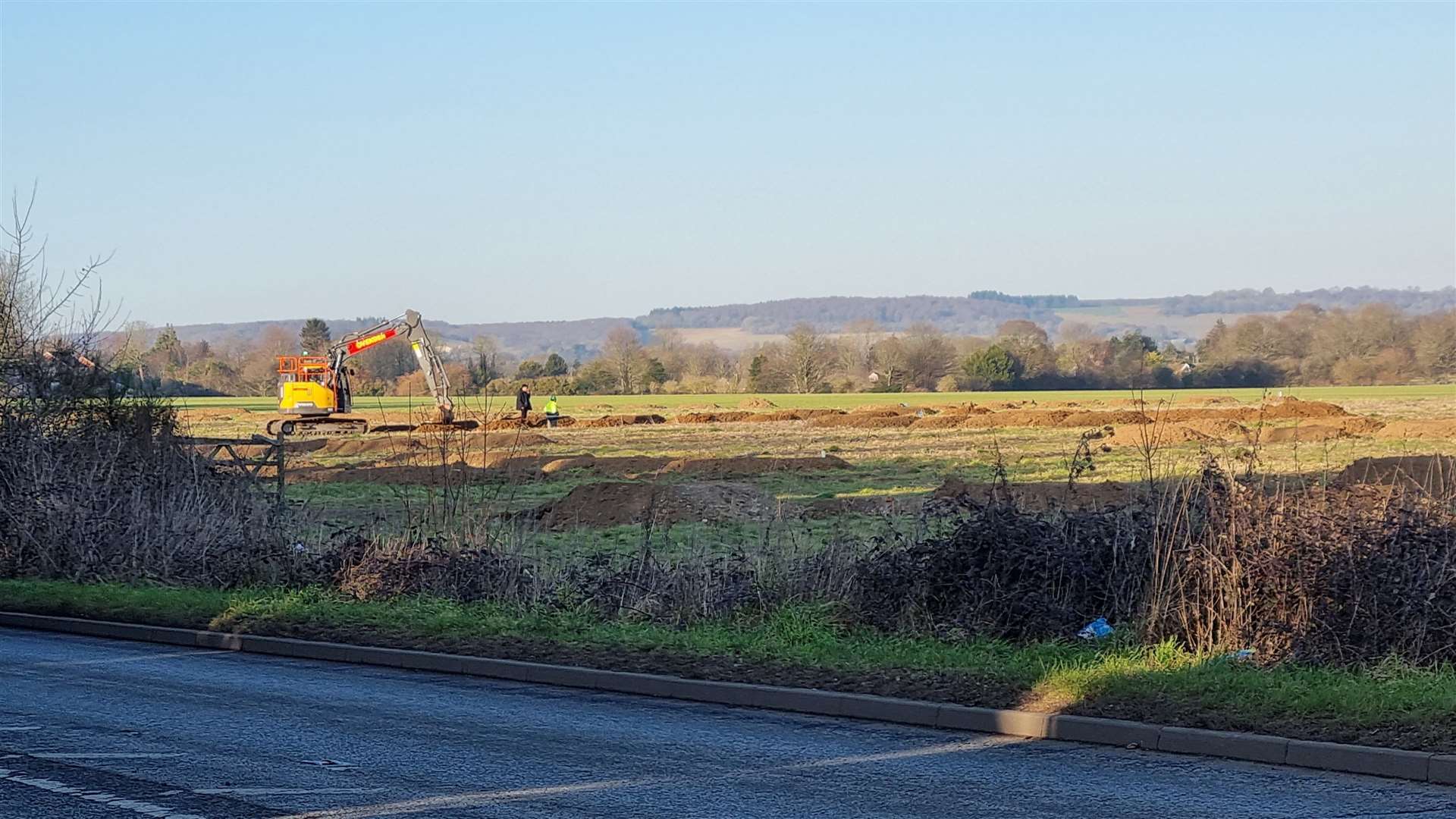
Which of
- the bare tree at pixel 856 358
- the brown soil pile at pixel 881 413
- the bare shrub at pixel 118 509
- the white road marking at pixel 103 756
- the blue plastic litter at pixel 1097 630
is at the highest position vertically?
the bare tree at pixel 856 358

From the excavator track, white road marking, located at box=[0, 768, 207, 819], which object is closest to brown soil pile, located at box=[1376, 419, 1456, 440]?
the excavator track

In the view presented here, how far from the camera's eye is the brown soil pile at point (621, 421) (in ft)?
249

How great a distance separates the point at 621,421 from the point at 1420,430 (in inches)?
1585

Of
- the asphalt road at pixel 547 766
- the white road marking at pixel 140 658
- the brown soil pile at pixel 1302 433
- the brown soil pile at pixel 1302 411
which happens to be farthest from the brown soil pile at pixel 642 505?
the brown soil pile at pixel 1302 411

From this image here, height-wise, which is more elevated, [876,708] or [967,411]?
[876,708]

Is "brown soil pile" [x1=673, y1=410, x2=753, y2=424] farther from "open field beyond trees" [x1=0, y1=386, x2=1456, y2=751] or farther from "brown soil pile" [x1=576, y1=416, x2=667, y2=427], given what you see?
"open field beyond trees" [x1=0, y1=386, x2=1456, y2=751]

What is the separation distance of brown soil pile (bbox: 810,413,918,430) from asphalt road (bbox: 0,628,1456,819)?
57546mm

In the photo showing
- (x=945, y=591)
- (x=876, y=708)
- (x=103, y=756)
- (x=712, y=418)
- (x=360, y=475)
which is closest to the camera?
(x=103, y=756)

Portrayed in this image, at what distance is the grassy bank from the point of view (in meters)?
9.74

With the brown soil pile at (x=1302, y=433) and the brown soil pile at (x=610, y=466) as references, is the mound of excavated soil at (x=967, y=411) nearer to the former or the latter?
the brown soil pile at (x=1302, y=433)

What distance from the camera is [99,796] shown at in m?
8.34

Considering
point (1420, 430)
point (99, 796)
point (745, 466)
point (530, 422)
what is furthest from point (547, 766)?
point (530, 422)

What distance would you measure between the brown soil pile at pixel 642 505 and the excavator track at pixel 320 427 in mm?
32728

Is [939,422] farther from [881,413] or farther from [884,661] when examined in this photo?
[884,661]
